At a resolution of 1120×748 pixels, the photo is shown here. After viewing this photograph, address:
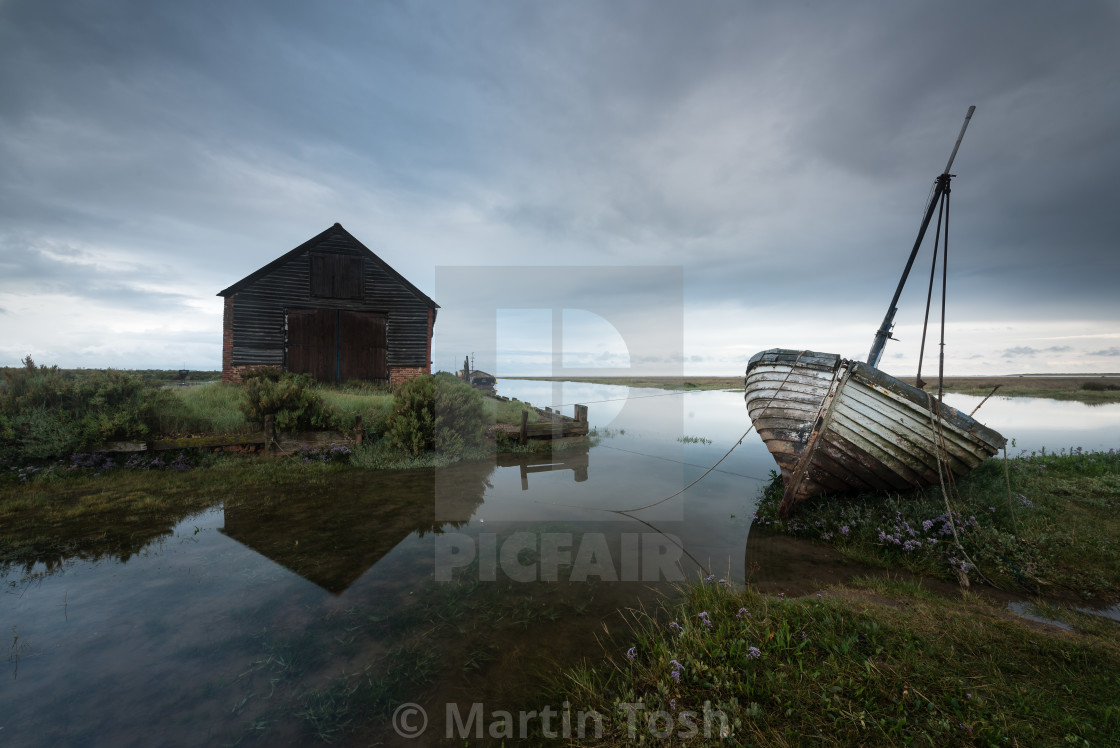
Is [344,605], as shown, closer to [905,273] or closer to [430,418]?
[430,418]

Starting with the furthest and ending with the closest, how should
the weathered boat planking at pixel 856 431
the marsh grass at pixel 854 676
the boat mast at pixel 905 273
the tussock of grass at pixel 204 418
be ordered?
the tussock of grass at pixel 204 418 → the boat mast at pixel 905 273 → the weathered boat planking at pixel 856 431 → the marsh grass at pixel 854 676

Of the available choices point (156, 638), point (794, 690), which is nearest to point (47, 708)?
point (156, 638)

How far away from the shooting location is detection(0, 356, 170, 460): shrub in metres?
8.18

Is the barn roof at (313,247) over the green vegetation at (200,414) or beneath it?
over

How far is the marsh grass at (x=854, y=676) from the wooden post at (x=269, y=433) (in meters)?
9.55

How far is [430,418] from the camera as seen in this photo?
1088cm

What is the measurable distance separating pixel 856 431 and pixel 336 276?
18975mm

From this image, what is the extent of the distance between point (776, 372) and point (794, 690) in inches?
202

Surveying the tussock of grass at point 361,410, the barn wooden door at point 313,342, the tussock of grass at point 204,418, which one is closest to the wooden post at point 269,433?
the tussock of grass at point 204,418

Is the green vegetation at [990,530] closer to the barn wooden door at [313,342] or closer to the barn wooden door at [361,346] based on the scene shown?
the barn wooden door at [361,346]

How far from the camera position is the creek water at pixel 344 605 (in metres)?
2.98

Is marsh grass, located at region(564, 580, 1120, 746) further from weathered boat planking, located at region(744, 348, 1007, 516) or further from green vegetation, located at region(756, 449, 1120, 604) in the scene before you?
weathered boat planking, located at region(744, 348, 1007, 516)

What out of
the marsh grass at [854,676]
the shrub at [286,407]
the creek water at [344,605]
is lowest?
the creek water at [344,605]

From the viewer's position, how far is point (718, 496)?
876 cm
